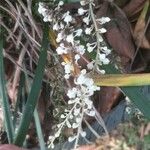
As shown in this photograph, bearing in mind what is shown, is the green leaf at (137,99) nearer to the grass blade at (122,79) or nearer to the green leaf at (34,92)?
the grass blade at (122,79)

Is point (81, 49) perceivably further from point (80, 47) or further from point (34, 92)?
point (34, 92)

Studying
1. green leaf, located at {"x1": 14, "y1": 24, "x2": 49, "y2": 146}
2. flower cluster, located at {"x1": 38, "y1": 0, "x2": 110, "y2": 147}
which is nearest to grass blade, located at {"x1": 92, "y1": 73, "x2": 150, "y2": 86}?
flower cluster, located at {"x1": 38, "y1": 0, "x2": 110, "y2": 147}

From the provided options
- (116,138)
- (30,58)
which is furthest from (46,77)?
(116,138)

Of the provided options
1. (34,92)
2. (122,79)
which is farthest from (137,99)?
(34,92)

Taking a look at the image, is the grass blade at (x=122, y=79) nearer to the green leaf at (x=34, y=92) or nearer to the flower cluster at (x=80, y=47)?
the flower cluster at (x=80, y=47)

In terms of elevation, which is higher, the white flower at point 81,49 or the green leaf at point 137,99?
the white flower at point 81,49

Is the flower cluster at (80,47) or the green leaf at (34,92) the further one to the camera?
the green leaf at (34,92)

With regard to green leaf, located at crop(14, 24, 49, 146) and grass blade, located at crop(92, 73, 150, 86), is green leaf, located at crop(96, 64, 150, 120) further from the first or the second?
green leaf, located at crop(14, 24, 49, 146)

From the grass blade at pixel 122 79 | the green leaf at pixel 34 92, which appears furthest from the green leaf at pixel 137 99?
the green leaf at pixel 34 92

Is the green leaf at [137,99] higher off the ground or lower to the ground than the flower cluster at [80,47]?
lower

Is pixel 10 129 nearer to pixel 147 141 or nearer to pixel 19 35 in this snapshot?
pixel 19 35

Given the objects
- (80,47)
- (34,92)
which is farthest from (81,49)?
(34,92)
